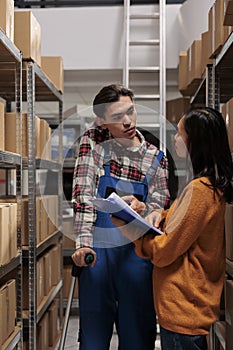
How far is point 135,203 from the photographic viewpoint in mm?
2275

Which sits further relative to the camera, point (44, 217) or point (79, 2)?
point (79, 2)

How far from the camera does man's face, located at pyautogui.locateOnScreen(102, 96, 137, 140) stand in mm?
2404

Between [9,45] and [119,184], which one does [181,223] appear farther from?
[9,45]

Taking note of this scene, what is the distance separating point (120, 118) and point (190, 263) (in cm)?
73

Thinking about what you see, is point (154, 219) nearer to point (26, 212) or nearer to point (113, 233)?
point (113, 233)

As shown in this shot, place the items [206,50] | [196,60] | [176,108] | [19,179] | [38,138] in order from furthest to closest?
[176,108] → [196,60] → [38,138] → [206,50] → [19,179]

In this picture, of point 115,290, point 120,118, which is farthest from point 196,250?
point 120,118

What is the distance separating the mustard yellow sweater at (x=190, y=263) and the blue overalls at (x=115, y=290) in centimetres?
28

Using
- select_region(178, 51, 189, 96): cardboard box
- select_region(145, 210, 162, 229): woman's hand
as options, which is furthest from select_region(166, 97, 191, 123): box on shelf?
select_region(145, 210, 162, 229): woman's hand

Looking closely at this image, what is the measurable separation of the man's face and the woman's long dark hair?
44cm

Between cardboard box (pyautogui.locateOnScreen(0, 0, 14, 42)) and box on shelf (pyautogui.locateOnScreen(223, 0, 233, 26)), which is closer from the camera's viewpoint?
box on shelf (pyautogui.locateOnScreen(223, 0, 233, 26))

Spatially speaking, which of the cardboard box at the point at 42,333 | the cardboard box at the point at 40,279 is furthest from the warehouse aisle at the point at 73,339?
the cardboard box at the point at 40,279

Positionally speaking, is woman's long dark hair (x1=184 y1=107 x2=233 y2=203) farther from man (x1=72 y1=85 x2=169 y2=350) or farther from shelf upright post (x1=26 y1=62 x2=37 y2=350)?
shelf upright post (x1=26 y1=62 x2=37 y2=350)

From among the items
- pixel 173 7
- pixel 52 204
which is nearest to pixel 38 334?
pixel 52 204
